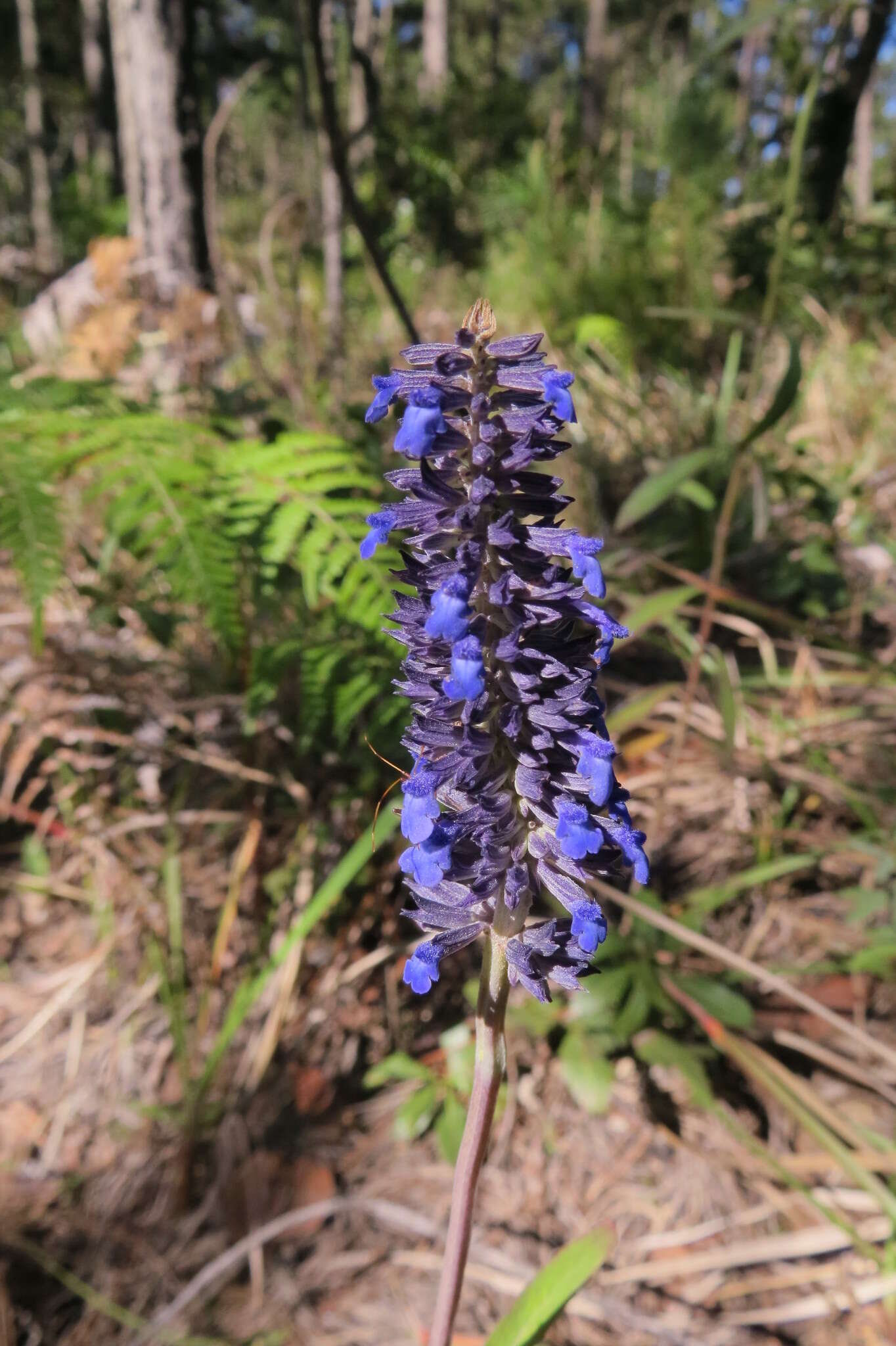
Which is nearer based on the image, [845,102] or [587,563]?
[587,563]

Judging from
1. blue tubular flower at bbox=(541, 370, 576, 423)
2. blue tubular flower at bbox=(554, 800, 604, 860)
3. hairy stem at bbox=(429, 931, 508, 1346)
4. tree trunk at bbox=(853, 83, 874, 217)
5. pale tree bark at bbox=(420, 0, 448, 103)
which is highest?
pale tree bark at bbox=(420, 0, 448, 103)

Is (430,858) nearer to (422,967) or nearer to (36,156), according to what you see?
(422,967)

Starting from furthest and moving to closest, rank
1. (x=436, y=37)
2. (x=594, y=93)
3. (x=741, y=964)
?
(x=436, y=37) < (x=594, y=93) < (x=741, y=964)

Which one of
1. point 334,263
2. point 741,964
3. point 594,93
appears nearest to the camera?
point 741,964

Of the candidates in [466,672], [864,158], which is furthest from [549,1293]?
[864,158]

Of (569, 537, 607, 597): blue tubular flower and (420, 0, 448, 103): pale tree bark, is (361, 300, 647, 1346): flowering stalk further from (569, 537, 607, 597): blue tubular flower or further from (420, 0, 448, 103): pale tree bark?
(420, 0, 448, 103): pale tree bark

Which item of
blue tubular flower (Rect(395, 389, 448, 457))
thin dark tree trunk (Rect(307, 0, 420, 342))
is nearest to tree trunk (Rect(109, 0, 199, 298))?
thin dark tree trunk (Rect(307, 0, 420, 342))

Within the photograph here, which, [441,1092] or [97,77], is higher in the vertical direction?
[97,77]

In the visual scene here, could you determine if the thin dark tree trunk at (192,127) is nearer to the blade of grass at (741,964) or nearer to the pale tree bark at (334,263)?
the pale tree bark at (334,263)
